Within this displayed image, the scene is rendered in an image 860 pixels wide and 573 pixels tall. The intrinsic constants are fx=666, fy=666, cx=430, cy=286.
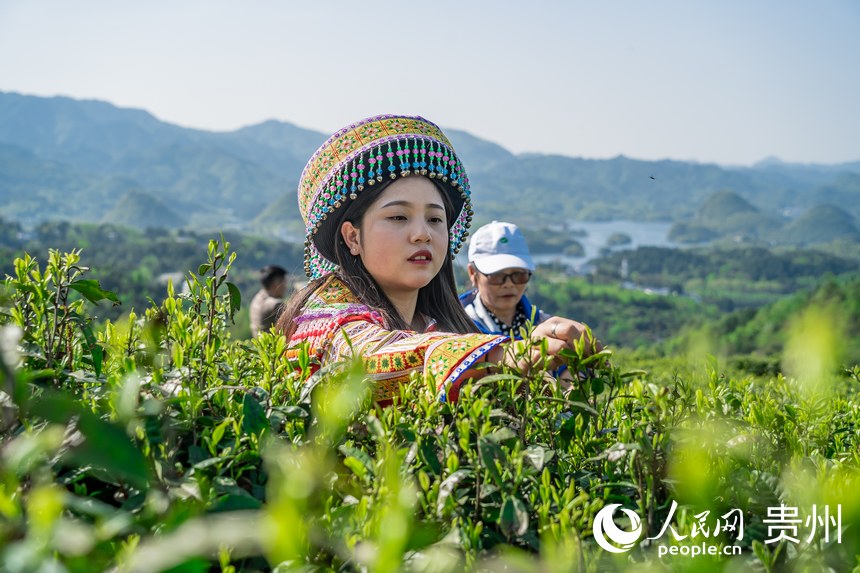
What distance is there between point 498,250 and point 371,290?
3.26 meters

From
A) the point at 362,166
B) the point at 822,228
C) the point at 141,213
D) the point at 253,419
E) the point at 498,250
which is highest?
the point at 822,228

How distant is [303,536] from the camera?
2.75 feet

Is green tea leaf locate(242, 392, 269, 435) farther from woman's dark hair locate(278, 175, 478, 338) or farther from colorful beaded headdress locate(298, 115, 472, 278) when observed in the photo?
colorful beaded headdress locate(298, 115, 472, 278)

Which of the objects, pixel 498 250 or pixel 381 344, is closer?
pixel 381 344

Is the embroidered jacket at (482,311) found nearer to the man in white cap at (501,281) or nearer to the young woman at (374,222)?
the man in white cap at (501,281)

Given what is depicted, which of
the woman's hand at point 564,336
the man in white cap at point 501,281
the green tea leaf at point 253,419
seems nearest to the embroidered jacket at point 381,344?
the woman's hand at point 564,336

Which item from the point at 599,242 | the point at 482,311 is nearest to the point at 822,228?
the point at 599,242

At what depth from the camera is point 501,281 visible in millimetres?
5445

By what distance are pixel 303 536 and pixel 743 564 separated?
1.95 feet

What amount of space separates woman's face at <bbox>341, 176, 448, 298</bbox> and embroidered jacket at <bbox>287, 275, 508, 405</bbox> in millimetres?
182

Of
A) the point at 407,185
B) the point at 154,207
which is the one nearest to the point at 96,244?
the point at 154,207

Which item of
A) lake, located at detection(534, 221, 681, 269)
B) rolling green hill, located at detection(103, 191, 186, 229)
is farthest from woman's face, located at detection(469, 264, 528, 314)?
rolling green hill, located at detection(103, 191, 186, 229)

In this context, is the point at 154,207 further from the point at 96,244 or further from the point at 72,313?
the point at 72,313

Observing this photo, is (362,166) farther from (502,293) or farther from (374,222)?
(502,293)
